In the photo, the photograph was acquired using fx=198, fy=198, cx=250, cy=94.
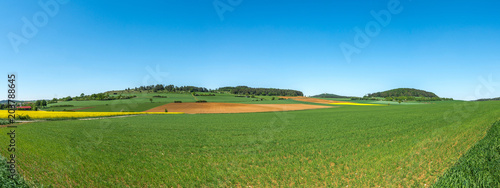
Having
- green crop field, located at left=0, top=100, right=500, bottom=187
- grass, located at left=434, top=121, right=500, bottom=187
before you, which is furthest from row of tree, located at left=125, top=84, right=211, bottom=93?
grass, located at left=434, top=121, right=500, bottom=187

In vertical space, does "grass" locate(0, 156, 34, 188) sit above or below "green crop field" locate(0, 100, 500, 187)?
above

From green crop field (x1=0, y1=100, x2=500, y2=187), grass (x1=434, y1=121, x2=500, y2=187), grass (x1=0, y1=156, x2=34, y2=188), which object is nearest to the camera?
grass (x1=434, y1=121, x2=500, y2=187)

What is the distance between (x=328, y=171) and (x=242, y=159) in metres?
6.06

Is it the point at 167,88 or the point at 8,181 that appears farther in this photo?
the point at 167,88

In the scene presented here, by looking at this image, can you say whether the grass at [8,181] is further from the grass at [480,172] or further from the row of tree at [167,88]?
the row of tree at [167,88]

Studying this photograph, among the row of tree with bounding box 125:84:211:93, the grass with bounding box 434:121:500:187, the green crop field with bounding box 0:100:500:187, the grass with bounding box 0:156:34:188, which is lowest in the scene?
the green crop field with bounding box 0:100:500:187

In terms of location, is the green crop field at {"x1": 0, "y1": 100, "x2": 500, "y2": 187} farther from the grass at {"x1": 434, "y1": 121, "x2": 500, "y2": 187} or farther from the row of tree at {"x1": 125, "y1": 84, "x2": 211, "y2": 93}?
the row of tree at {"x1": 125, "y1": 84, "x2": 211, "y2": 93}

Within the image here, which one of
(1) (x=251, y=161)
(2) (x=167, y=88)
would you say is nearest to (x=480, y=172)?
(1) (x=251, y=161)

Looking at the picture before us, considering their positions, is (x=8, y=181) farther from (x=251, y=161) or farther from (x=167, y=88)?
(x=167, y=88)

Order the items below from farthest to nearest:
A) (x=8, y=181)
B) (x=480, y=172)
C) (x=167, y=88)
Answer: (x=167, y=88), (x=8, y=181), (x=480, y=172)

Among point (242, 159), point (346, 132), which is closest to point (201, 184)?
point (242, 159)

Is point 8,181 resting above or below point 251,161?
above

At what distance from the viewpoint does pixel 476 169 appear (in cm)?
756

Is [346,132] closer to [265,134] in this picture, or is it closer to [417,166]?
[265,134]
